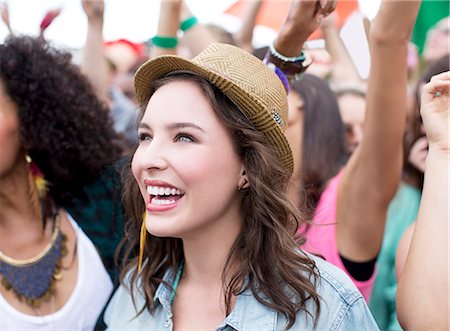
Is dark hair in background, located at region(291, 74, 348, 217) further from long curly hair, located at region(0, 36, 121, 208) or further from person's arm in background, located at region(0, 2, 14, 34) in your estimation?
person's arm in background, located at region(0, 2, 14, 34)

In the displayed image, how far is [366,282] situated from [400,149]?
49cm

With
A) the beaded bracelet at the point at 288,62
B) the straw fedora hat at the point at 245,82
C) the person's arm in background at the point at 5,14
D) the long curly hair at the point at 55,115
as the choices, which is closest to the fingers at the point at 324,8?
the beaded bracelet at the point at 288,62

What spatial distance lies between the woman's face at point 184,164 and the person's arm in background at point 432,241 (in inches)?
20.0

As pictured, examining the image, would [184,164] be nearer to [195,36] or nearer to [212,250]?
[212,250]

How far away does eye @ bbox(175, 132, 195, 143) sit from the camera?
1549 mm

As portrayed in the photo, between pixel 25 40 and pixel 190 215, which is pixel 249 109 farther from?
pixel 25 40

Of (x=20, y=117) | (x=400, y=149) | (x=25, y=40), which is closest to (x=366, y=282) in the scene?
(x=400, y=149)

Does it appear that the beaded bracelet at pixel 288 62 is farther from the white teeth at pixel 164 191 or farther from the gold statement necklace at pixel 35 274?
the gold statement necklace at pixel 35 274

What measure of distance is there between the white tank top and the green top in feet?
4.01

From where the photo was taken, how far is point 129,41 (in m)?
6.39

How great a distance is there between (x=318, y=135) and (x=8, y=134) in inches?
51.8

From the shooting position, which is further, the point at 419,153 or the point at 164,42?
the point at 419,153

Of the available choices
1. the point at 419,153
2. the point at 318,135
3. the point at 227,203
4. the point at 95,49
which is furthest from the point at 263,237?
the point at 95,49

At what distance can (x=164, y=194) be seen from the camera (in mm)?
1551
